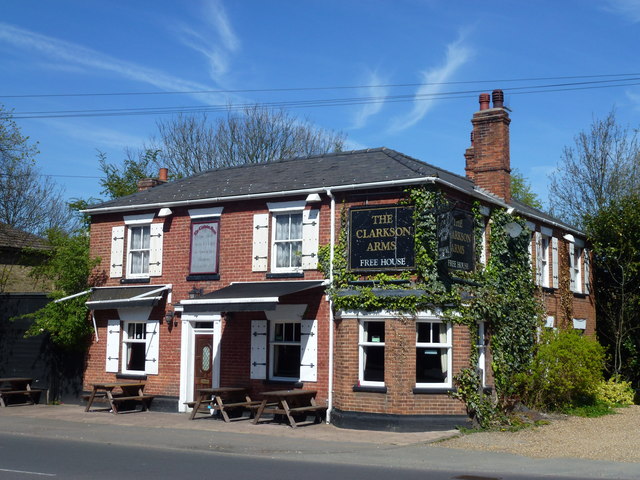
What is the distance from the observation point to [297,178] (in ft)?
65.5

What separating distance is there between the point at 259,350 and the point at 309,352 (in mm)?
1498

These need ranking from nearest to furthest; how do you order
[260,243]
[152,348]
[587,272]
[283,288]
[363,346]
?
[363,346] < [283,288] < [260,243] < [152,348] < [587,272]

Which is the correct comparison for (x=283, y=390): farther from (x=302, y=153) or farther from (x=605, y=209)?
Result: (x=302, y=153)

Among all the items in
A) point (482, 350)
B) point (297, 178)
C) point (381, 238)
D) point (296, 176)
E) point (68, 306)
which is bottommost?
point (482, 350)

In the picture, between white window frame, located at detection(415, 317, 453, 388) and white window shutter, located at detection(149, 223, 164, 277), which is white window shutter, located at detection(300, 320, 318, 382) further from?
white window shutter, located at detection(149, 223, 164, 277)

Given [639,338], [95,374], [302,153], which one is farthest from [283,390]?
[302,153]

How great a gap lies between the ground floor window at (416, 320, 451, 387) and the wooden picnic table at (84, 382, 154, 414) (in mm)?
7809

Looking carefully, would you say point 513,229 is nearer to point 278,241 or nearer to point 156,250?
Result: point 278,241

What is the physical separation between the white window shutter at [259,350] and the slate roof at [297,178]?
11.1ft

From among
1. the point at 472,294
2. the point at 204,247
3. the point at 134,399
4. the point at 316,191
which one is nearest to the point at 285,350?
the point at 204,247

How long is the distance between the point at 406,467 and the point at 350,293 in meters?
5.74

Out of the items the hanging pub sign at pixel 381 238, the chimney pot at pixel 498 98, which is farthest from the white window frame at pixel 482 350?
the chimney pot at pixel 498 98

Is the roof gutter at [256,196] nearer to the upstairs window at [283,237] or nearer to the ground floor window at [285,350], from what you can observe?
the upstairs window at [283,237]

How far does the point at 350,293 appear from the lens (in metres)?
17.2
